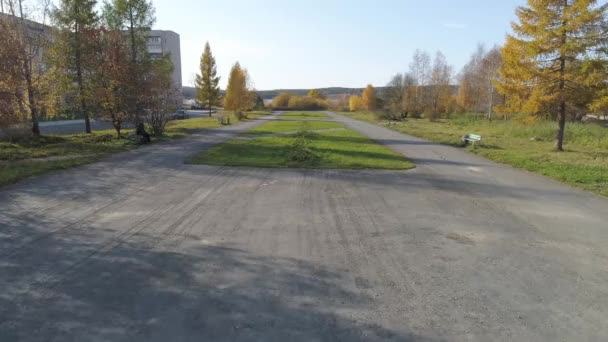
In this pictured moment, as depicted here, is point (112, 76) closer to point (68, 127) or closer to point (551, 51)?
point (68, 127)

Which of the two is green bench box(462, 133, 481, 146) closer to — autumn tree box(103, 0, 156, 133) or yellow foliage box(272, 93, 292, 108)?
autumn tree box(103, 0, 156, 133)

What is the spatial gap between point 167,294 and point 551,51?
1748 centimetres

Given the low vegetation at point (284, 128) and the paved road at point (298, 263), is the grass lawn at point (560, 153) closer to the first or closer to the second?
the paved road at point (298, 263)

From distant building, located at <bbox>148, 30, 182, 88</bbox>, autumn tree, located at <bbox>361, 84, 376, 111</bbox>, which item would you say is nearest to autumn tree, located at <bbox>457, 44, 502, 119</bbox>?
autumn tree, located at <bbox>361, 84, 376, 111</bbox>

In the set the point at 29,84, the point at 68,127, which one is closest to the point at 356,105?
the point at 68,127

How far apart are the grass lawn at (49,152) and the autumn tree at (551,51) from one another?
17063 millimetres

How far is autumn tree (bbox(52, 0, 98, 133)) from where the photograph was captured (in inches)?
740

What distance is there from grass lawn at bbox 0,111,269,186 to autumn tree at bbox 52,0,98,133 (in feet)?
9.33

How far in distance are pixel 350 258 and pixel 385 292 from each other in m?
0.95

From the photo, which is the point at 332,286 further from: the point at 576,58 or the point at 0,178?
the point at 576,58

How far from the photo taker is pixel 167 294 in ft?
13.2

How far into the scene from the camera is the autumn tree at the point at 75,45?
1880cm

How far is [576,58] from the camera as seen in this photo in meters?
15.3

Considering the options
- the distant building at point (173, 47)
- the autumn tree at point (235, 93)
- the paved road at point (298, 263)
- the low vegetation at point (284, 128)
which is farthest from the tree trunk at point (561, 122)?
the distant building at point (173, 47)
